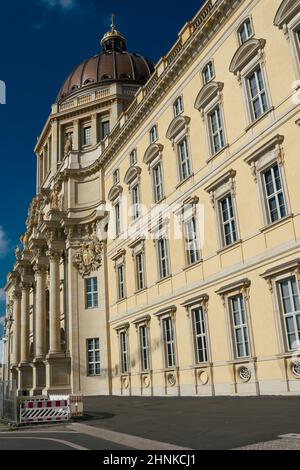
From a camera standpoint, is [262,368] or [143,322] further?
[143,322]

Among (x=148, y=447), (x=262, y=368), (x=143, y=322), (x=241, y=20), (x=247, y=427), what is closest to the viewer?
(x=148, y=447)

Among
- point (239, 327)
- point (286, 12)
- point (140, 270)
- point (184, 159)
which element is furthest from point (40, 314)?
point (286, 12)

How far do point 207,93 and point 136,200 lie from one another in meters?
9.72

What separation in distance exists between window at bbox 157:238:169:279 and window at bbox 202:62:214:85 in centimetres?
830

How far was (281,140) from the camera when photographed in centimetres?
1764

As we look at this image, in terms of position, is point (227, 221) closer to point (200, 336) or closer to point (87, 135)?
point (200, 336)

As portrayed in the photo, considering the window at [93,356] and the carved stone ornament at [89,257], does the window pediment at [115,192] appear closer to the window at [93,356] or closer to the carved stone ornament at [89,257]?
the carved stone ornament at [89,257]

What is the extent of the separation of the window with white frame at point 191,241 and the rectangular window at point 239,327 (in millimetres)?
3620

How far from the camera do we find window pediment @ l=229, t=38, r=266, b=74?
1931 cm

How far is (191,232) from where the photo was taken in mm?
23312

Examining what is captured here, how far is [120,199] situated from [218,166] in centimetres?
1265
